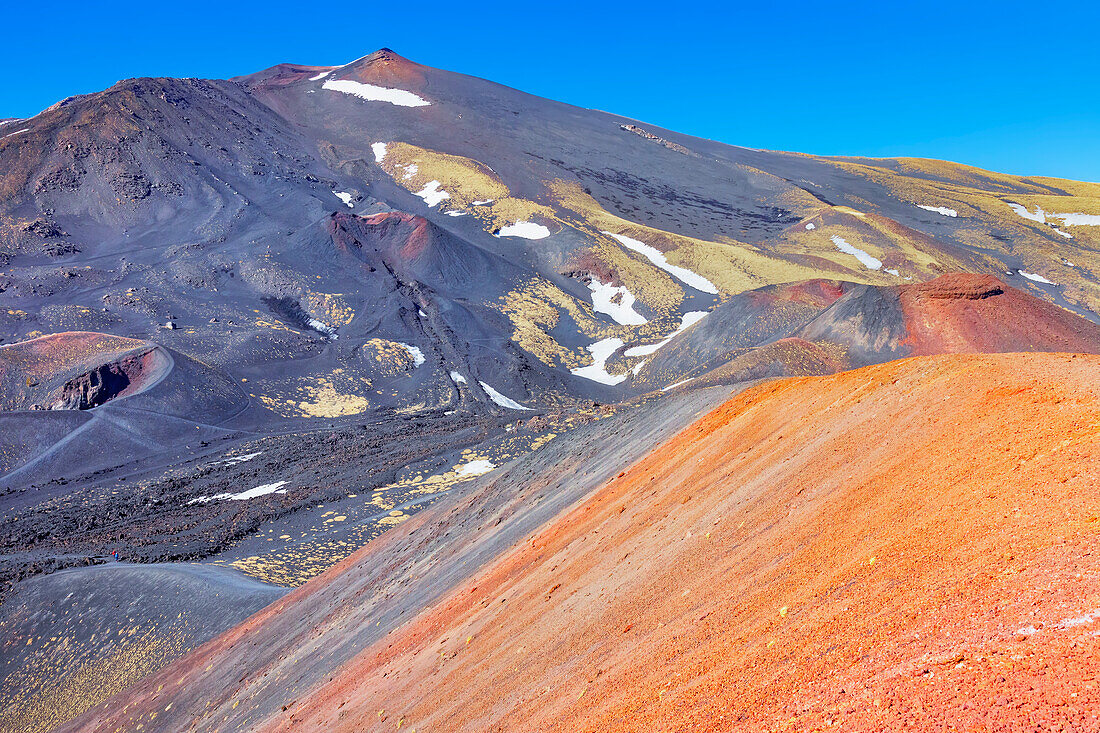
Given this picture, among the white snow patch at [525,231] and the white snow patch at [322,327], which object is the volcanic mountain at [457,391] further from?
the white snow patch at [525,231]

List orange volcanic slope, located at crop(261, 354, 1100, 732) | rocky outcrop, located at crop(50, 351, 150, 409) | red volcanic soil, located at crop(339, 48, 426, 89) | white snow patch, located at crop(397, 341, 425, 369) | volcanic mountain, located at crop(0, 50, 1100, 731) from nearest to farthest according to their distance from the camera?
1. orange volcanic slope, located at crop(261, 354, 1100, 732)
2. volcanic mountain, located at crop(0, 50, 1100, 731)
3. rocky outcrop, located at crop(50, 351, 150, 409)
4. white snow patch, located at crop(397, 341, 425, 369)
5. red volcanic soil, located at crop(339, 48, 426, 89)

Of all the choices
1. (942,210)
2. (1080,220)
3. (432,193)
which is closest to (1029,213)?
(1080,220)

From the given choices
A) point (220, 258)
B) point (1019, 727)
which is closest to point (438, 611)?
point (1019, 727)

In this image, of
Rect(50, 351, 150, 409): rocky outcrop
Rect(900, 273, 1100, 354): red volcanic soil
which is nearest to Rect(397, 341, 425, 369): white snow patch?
Rect(50, 351, 150, 409): rocky outcrop

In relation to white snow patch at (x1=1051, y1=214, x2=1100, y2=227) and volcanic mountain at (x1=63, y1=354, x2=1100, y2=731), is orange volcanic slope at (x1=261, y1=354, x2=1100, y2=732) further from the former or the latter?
white snow patch at (x1=1051, y1=214, x2=1100, y2=227)

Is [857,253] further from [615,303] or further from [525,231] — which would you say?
[525,231]

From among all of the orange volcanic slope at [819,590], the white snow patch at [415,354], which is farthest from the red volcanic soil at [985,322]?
the white snow patch at [415,354]

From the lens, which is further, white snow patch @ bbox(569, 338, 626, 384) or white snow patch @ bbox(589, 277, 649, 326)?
white snow patch @ bbox(589, 277, 649, 326)
